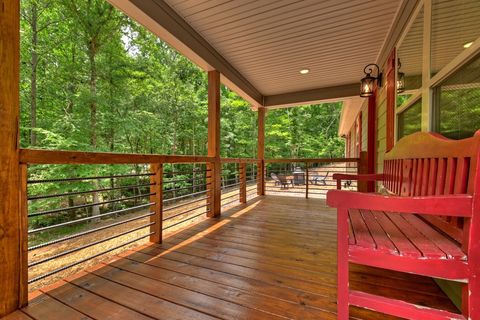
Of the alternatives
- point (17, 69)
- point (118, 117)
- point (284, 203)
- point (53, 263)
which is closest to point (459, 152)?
point (17, 69)

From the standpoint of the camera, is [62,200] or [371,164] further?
[62,200]

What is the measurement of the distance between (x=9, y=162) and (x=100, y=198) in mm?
7783

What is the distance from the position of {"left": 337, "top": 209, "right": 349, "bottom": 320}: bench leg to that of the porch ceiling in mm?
2205

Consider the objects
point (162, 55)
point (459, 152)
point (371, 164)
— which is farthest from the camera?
point (162, 55)

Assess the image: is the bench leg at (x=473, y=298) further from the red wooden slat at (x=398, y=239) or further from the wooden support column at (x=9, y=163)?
the wooden support column at (x=9, y=163)

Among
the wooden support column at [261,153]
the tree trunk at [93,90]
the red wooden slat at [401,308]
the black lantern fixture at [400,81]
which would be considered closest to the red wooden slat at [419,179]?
the red wooden slat at [401,308]

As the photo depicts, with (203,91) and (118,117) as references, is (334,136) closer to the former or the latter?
(203,91)

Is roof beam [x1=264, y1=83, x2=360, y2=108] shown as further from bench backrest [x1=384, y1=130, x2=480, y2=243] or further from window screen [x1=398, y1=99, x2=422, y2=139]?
bench backrest [x1=384, y1=130, x2=480, y2=243]

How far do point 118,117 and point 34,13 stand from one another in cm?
334

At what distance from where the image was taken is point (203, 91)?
Result: 10227 mm

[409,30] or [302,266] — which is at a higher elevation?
[409,30]

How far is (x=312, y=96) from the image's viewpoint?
4766 mm

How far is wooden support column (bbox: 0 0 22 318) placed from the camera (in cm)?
116

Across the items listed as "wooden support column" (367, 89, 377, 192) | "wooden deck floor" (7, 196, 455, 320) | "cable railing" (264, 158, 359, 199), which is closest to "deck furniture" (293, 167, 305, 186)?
"cable railing" (264, 158, 359, 199)
